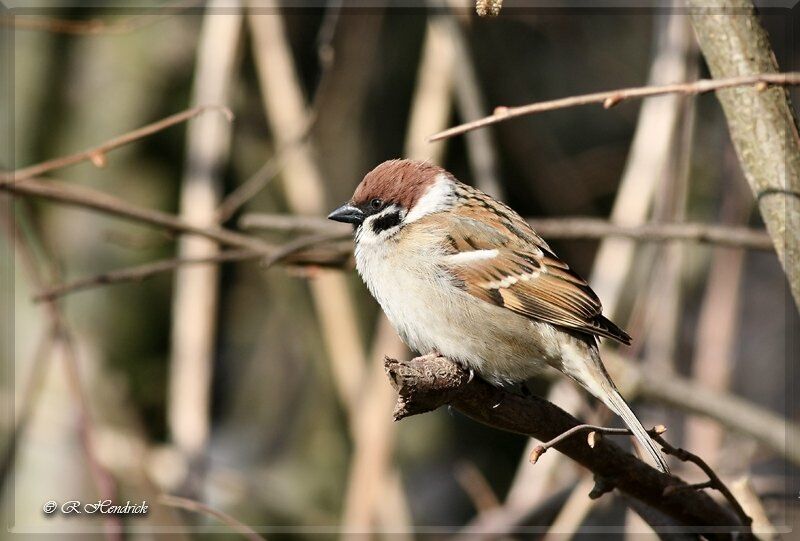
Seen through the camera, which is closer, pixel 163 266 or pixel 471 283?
pixel 471 283

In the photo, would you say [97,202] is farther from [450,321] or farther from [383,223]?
[450,321]

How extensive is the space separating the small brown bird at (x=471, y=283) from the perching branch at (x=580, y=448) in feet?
1.19

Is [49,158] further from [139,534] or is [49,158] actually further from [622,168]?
[622,168]

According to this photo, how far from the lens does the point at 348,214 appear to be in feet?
8.71

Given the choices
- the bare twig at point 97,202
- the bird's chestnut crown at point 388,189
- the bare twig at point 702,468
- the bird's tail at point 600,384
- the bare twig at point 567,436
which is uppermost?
the bare twig at point 97,202

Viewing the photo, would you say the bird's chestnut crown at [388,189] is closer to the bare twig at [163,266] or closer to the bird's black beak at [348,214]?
the bird's black beak at [348,214]

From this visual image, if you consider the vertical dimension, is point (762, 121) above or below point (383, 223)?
below

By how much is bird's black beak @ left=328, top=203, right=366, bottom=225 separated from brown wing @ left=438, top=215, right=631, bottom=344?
0.87 ft

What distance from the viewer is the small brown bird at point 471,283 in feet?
8.09

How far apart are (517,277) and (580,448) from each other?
0.73 metres

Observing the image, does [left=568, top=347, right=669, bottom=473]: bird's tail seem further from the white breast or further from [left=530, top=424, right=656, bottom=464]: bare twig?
[left=530, top=424, right=656, bottom=464]: bare twig

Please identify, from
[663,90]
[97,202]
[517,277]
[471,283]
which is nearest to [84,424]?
[97,202]

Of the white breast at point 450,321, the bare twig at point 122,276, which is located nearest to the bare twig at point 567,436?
the white breast at point 450,321

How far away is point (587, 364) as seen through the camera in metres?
2.44
